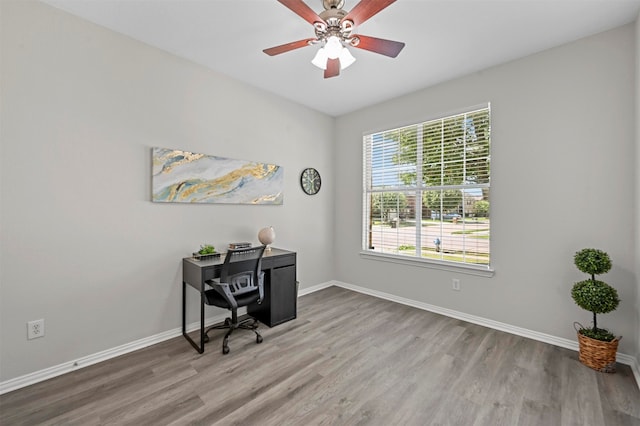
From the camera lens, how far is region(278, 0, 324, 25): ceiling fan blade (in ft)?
5.28

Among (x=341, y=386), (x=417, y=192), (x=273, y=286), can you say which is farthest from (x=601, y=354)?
(x=273, y=286)

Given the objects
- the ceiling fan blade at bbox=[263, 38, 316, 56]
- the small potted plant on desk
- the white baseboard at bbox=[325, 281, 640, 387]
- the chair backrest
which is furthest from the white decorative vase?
the small potted plant on desk

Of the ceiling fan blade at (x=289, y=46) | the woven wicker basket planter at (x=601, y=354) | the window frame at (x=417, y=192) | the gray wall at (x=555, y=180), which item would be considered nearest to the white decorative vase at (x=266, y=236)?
the window frame at (x=417, y=192)

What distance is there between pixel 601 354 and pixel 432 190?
6.57ft

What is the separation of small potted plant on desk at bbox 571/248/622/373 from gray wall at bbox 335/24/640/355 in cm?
25

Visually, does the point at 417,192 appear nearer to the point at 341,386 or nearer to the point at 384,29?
the point at 384,29

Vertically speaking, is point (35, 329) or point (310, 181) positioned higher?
point (310, 181)

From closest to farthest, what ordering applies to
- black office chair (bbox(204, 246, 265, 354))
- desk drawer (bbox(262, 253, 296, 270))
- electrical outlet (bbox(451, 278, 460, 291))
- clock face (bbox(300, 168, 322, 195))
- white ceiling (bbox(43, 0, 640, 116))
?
1. white ceiling (bbox(43, 0, 640, 116))
2. black office chair (bbox(204, 246, 265, 354))
3. desk drawer (bbox(262, 253, 296, 270))
4. electrical outlet (bbox(451, 278, 460, 291))
5. clock face (bbox(300, 168, 322, 195))

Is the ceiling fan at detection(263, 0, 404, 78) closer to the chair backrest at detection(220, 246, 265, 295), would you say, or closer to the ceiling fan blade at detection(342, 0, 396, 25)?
the ceiling fan blade at detection(342, 0, 396, 25)

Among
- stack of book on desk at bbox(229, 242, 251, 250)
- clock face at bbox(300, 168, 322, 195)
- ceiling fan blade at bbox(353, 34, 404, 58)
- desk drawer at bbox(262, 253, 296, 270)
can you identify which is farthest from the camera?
clock face at bbox(300, 168, 322, 195)

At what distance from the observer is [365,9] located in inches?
66.2

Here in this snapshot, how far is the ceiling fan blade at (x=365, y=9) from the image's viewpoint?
5.28ft

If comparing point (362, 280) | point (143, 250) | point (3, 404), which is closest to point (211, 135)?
point (143, 250)

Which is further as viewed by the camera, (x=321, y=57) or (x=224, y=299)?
(x=224, y=299)
